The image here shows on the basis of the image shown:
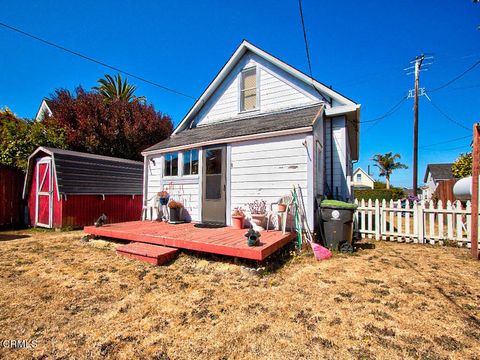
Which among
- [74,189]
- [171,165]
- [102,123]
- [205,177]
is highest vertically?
[102,123]

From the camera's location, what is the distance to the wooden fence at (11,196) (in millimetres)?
9914

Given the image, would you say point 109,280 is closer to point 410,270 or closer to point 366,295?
point 366,295

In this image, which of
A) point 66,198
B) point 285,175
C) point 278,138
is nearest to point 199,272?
point 285,175

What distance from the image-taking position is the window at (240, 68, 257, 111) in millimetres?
9148

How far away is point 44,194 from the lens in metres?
9.48

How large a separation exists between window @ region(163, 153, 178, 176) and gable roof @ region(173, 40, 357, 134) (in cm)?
269

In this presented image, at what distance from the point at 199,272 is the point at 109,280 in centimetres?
161

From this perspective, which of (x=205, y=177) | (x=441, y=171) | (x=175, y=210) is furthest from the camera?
(x=441, y=171)

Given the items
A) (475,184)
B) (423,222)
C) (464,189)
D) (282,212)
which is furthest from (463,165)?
(282,212)

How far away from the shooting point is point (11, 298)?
133 inches

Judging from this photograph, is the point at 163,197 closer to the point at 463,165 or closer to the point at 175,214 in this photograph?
the point at 175,214

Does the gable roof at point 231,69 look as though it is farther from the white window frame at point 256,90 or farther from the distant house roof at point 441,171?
the distant house roof at point 441,171

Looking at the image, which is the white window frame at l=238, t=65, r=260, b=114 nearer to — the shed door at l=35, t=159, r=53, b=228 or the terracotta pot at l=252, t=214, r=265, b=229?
the terracotta pot at l=252, t=214, r=265, b=229

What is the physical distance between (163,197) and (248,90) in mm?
5512
